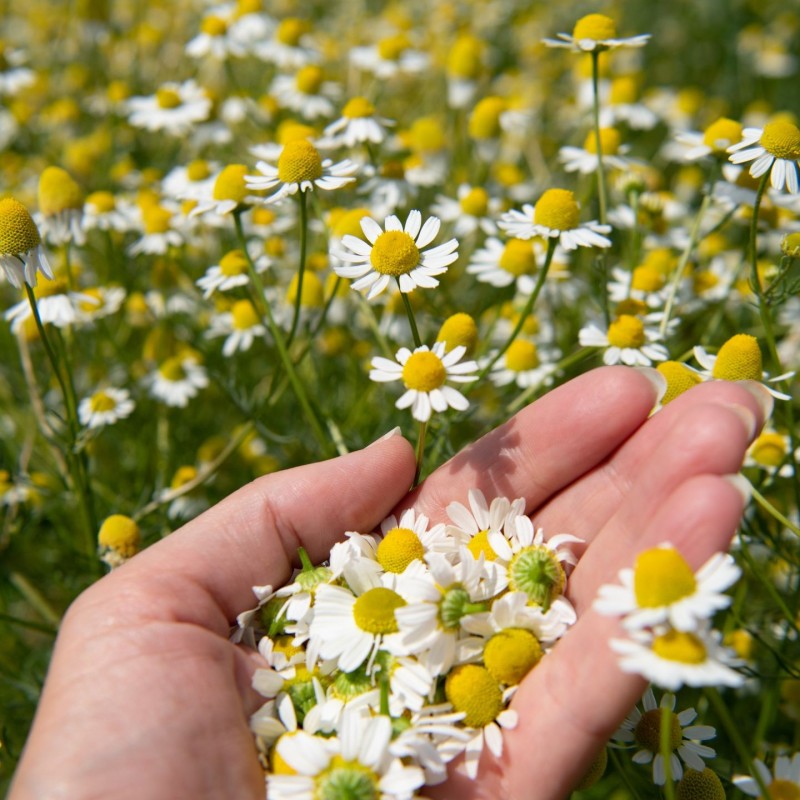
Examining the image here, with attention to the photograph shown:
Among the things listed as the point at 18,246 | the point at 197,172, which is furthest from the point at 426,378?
the point at 197,172

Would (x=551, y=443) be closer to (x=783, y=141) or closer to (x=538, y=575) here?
(x=538, y=575)

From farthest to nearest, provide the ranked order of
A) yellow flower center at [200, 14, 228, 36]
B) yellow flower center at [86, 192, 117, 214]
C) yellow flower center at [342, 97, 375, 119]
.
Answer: yellow flower center at [200, 14, 228, 36], yellow flower center at [86, 192, 117, 214], yellow flower center at [342, 97, 375, 119]

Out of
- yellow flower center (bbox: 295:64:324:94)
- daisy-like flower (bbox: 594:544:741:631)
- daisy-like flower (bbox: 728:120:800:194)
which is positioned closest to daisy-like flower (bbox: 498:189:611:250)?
daisy-like flower (bbox: 728:120:800:194)

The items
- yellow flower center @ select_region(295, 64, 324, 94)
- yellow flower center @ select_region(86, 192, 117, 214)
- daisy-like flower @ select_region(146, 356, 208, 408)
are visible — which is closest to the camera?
daisy-like flower @ select_region(146, 356, 208, 408)

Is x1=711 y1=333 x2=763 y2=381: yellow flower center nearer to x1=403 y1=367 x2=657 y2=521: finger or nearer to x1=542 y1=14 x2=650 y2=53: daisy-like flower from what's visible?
x1=403 y1=367 x2=657 y2=521: finger

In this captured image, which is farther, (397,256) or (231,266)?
(231,266)

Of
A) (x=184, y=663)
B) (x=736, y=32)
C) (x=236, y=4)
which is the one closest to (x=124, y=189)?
(x=236, y=4)
